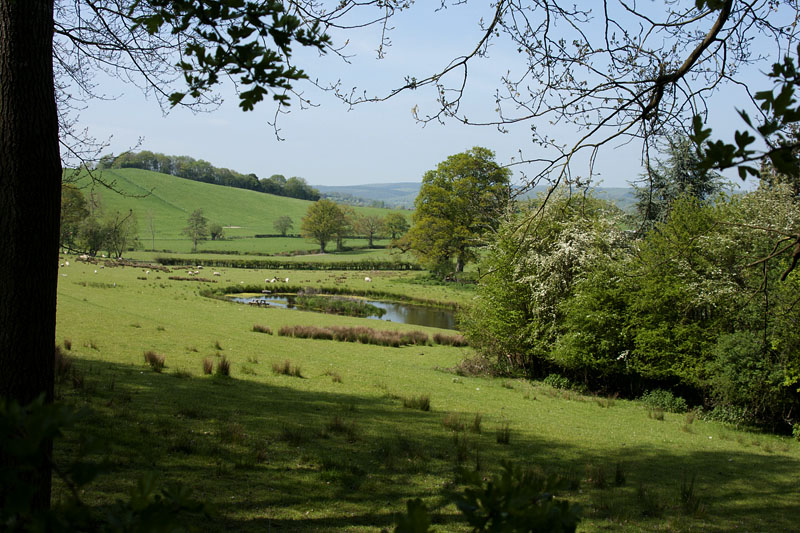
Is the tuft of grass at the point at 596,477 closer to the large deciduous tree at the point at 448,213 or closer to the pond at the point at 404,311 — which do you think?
the pond at the point at 404,311

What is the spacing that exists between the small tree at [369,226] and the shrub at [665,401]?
91141mm

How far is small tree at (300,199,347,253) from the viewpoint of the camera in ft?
339

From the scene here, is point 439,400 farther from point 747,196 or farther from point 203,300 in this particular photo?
point 203,300

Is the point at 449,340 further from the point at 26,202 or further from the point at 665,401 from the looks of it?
the point at 26,202

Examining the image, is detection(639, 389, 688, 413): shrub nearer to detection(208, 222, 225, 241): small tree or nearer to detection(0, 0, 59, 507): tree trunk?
detection(0, 0, 59, 507): tree trunk

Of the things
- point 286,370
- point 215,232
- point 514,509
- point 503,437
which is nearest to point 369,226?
point 215,232

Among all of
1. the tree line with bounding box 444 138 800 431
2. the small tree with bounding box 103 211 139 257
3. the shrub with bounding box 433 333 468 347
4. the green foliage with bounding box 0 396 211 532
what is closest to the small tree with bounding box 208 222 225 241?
the small tree with bounding box 103 211 139 257

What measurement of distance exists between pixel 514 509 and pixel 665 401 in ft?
61.7

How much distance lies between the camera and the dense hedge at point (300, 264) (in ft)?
246

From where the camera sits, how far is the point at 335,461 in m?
7.99

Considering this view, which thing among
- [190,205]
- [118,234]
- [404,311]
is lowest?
[404,311]

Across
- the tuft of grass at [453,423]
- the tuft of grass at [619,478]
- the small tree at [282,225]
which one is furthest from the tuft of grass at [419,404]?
the small tree at [282,225]

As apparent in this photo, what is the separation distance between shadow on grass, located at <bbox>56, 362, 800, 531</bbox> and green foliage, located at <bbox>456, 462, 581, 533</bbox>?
136 inches

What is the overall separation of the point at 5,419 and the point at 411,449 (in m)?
8.05
